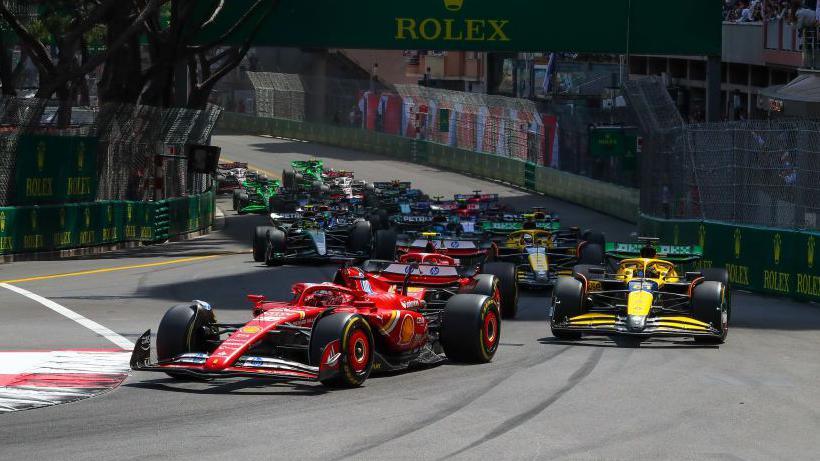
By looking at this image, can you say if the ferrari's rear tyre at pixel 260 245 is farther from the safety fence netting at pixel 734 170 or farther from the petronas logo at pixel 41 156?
the safety fence netting at pixel 734 170

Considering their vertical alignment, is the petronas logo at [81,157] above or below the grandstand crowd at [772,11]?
below

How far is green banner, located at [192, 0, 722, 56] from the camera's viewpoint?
1528 inches

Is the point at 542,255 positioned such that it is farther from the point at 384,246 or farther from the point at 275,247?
the point at 275,247

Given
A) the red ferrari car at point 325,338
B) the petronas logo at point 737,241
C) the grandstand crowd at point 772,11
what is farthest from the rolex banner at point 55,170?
the grandstand crowd at point 772,11

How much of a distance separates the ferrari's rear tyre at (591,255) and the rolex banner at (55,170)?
12266 millimetres

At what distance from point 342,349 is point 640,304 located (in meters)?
5.18

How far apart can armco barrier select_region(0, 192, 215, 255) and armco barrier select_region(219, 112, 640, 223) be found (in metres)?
12.3

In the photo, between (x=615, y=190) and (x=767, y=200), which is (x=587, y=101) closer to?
(x=615, y=190)

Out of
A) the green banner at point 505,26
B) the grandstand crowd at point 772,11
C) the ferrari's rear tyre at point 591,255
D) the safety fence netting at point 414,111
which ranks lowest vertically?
the ferrari's rear tyre at point 591,255

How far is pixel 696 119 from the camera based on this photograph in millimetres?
50031

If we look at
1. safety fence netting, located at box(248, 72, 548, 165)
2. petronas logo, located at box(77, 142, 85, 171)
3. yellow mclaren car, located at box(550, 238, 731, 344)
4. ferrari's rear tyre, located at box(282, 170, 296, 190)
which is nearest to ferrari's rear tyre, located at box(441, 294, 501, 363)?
yellow mclaren car, located at box(550, 238, 731, 344)

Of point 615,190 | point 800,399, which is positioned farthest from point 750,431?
point 615,190

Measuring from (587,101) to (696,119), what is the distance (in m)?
11.8

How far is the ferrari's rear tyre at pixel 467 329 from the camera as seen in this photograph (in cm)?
1515
